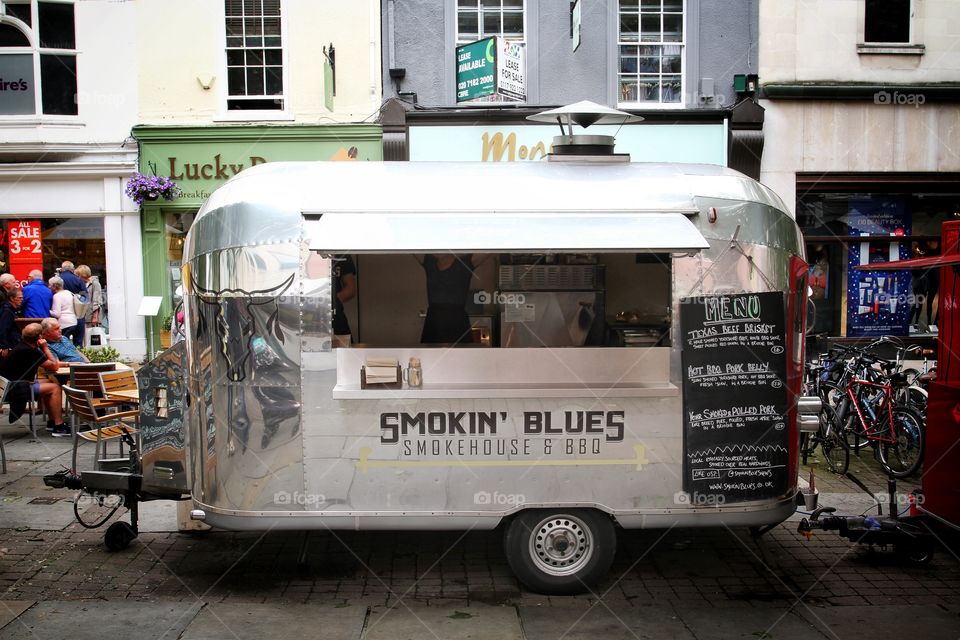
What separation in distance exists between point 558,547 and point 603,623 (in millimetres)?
589

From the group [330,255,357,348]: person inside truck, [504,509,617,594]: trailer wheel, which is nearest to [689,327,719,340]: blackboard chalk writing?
[504,509,617,594]: trailer wheel

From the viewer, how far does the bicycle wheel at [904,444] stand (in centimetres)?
826

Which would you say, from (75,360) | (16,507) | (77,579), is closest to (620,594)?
(77,579)

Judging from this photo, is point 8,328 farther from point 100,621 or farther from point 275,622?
point 275,622

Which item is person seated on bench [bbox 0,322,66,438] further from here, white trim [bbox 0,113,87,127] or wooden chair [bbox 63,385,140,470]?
white trim [bbox 0,113,87,127]

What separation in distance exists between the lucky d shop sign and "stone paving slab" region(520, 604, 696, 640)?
9.28 m

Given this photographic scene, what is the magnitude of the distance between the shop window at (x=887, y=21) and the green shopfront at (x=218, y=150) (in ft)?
27.3

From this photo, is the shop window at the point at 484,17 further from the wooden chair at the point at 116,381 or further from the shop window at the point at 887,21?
the wooden chair at the point at 116,381

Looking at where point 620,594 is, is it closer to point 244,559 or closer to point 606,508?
point 606,508

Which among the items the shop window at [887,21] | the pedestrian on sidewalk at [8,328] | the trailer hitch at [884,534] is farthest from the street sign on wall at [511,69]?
the trailer hitch at [884,534]

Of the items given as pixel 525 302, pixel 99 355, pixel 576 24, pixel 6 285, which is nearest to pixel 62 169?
pixel 6 285

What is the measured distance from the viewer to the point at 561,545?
5594 mm

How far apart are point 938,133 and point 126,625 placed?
14013 millimetres

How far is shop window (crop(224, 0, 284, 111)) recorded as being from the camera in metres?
14.0
